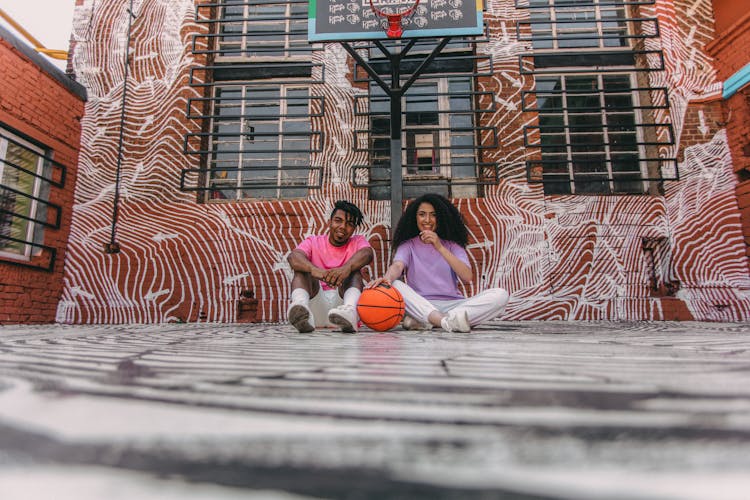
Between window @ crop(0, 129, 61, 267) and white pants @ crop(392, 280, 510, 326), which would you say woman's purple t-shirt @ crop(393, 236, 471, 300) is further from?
window @ crop(0, 129, 61, 267)

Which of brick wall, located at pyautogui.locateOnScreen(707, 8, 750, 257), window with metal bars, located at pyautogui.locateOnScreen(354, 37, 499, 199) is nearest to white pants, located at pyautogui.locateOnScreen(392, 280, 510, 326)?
A: window with metal bars, located at pyautogui.locateOnScreen(354, 37, 499, 199)

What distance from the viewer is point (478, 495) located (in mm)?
239

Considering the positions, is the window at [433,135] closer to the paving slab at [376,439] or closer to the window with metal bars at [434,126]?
the window with metal bars at [434,126]

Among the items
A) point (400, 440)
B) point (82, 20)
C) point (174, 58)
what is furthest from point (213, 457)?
point (82, 20)

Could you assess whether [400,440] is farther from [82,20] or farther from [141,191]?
[82,20]

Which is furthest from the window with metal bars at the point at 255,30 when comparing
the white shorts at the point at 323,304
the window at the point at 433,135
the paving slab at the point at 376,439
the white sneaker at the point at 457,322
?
the paving slab at the point at 376,439

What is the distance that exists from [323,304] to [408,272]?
80 cm

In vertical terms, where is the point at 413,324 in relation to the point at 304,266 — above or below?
below

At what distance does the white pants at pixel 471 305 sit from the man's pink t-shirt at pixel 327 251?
0.61 metres

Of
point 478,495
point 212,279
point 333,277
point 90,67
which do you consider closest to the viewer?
point 478,495

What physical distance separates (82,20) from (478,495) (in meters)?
8.17

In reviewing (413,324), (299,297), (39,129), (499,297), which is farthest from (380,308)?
(39,129)

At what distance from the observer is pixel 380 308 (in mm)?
2615

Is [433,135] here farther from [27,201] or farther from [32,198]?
[27,201]
